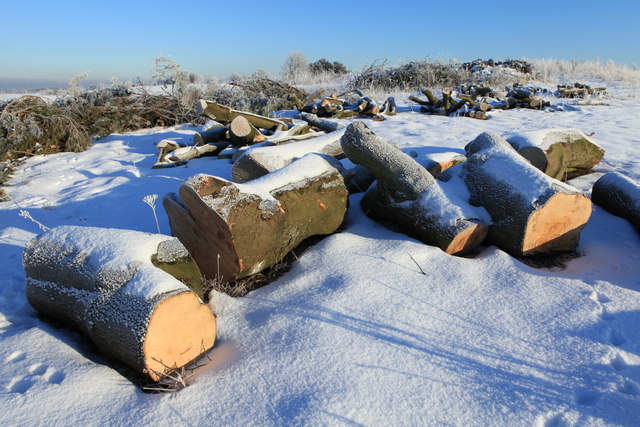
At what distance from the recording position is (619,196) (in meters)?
3.68

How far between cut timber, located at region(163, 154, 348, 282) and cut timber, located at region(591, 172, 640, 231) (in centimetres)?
250

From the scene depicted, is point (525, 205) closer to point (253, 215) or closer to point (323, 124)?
point (253, 215)

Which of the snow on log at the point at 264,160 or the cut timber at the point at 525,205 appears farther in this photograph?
the snow on log at the point at 264,160

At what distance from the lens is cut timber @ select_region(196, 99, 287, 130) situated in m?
6.38

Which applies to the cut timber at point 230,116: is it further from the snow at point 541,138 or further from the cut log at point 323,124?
the snow at point 541,138

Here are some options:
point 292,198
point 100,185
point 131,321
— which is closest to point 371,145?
point 292,198

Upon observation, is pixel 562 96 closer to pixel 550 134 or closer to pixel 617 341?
pixel 550 134

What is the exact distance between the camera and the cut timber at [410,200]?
3.05 m

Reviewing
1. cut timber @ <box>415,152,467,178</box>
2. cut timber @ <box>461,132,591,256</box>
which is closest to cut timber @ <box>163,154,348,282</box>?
cut timber @ <box>415,152,467,178</box>

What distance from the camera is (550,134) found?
4.24m

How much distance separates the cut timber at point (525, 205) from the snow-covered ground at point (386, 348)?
19 centimetres

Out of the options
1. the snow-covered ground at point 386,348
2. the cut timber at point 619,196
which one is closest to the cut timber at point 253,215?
the snow-covered ground at point 386,348

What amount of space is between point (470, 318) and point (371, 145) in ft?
5.27

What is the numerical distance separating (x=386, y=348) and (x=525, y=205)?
159 centimetres
